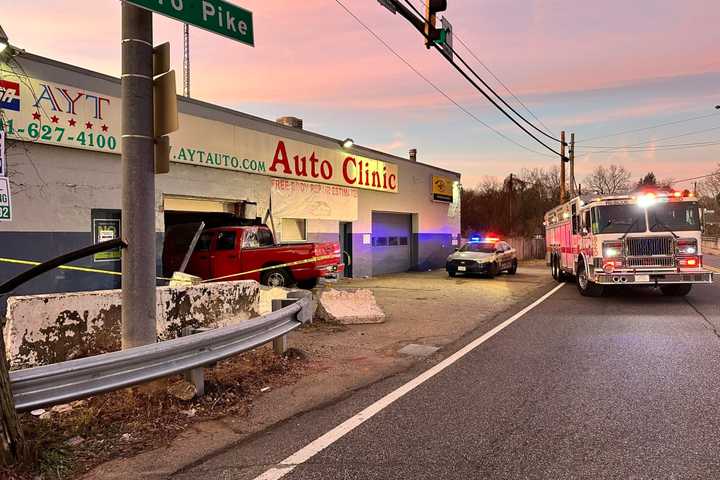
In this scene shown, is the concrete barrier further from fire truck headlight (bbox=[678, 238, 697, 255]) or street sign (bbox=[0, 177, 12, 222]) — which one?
fire truck headlight (bbox=[678, 238, 697, 255])

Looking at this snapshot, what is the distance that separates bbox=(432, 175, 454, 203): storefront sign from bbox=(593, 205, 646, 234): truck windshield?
13.5 m

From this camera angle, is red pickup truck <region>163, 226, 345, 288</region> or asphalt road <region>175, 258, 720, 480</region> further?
red pickup truck <region>163, 226, 345, 288</region>

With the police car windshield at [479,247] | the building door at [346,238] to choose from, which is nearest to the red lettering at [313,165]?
the building door at [346,238]

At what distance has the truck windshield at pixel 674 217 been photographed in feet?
42.4

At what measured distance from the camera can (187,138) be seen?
13.3m

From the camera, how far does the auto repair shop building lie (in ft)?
33.2

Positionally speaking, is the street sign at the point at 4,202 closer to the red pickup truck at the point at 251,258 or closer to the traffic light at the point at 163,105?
the traffic light at the point at 163,105

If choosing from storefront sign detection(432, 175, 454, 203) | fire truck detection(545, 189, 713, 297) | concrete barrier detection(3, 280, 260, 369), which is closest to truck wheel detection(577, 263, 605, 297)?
fire truck detection(545, 189, 713, 297)

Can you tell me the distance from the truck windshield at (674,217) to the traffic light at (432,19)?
7123 millimetres

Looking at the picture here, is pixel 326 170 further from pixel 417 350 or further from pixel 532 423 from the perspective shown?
pixel 532 423

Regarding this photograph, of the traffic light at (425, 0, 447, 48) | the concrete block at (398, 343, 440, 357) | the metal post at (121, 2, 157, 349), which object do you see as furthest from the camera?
the traffic light at (425, 0, 447, 48)

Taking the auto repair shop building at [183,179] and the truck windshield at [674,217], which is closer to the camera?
the auto repair shop building at [183,179]

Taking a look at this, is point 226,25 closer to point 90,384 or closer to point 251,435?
point 90,384

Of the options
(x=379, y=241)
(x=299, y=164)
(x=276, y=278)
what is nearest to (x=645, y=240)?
(x=276, y=278)
